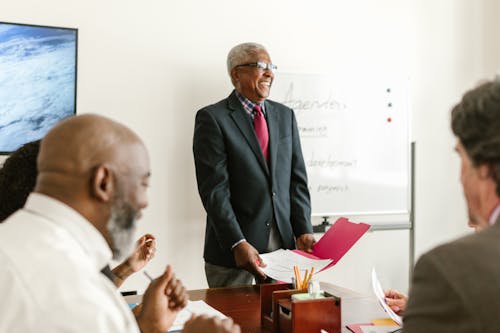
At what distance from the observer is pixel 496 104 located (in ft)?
3.29

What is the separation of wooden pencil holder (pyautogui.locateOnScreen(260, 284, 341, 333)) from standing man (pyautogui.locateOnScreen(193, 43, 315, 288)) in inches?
35.6

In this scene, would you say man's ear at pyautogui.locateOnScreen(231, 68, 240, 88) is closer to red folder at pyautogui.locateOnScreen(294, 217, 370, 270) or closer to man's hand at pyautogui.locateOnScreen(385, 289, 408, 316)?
red folder at pyautogui.locateOnScreen(294, 217, 370, 270)

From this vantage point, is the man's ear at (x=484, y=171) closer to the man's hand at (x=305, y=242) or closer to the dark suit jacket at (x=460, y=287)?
the dark suit jacket at (x=460, y=287)

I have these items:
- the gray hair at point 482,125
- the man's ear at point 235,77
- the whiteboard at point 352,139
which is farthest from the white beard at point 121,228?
the whiteboard at point 352,139

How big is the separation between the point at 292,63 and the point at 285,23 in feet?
0.87

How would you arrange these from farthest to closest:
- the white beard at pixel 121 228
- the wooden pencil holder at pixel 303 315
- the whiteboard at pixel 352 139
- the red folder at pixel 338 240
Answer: the whiteboard at pixel 352 139 < the red folder at pixel 338 240 < the wooden pencil holder at pixel 303 315 < the white beard at pixel 121 228

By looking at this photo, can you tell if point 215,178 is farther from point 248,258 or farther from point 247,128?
point 248,258

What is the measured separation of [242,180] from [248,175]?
0.12 ft

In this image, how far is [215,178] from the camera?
8.88 ft

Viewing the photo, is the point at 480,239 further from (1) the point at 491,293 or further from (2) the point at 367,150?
(2) the point at 367,150

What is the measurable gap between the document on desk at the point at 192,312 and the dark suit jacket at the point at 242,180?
2.52 feet

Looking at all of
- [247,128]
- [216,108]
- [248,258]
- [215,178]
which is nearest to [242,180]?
[215,178]

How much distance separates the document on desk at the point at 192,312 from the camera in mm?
1687

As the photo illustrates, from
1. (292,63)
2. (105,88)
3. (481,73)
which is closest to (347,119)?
(292,63)
